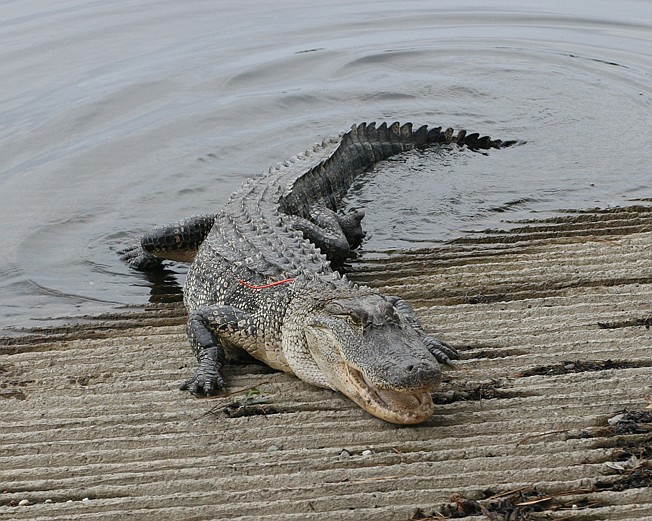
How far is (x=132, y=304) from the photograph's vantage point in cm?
625

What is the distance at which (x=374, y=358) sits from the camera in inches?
151

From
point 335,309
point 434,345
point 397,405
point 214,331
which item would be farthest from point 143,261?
point 397,405

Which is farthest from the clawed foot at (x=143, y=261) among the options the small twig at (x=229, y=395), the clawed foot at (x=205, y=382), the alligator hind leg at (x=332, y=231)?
the small twig at (x=229, y=395)

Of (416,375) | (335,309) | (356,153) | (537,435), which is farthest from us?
(356,153)

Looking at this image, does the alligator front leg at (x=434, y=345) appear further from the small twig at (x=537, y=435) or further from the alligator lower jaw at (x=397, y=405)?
the small twig at (x=537, y=435)

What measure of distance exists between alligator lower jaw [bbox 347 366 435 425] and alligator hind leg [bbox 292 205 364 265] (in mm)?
2542

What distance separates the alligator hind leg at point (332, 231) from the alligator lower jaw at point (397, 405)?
2542 millimetres

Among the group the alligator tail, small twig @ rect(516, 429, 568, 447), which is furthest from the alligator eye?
the alligator tail

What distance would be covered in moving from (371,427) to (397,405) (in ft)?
0.69

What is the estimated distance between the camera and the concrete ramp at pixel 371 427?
341cm

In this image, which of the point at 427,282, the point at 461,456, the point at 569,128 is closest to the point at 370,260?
the point at 427,282

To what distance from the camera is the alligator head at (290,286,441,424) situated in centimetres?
367

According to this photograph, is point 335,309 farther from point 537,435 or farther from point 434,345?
point 537,435

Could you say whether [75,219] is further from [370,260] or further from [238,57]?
[238,57]
